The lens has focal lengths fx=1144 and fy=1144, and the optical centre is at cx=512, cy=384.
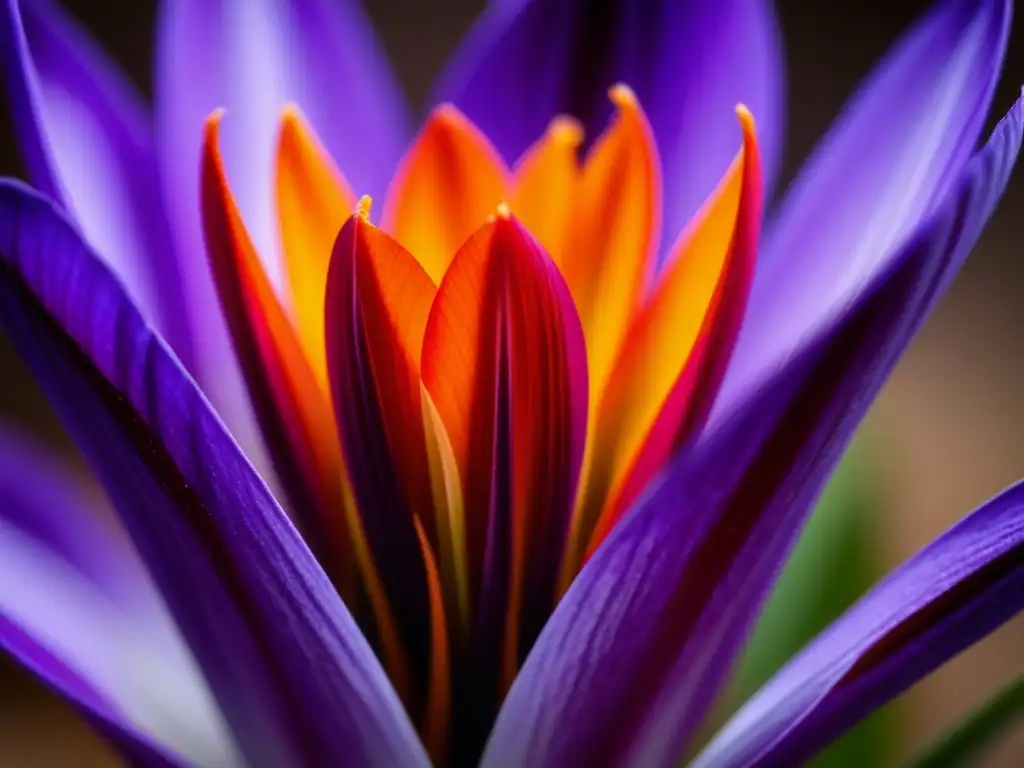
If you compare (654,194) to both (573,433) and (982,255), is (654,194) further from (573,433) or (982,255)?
(982,255)

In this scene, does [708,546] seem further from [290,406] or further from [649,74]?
[649,74]

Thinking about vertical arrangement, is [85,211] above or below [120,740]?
above

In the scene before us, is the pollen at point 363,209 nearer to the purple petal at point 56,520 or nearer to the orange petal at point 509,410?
the orange petal at point 509,410

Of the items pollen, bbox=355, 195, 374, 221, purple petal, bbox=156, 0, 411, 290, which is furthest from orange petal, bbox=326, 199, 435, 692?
purple petal, bbox=156, 0, 411, 290

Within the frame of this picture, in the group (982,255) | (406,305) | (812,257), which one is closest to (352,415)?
(406,305)

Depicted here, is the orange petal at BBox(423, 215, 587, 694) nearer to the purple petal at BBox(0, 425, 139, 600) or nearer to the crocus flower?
the crocus flower

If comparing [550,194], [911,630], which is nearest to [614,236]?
[550,194]

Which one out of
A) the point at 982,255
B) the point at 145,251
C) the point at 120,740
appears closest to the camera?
the point at 120,740
